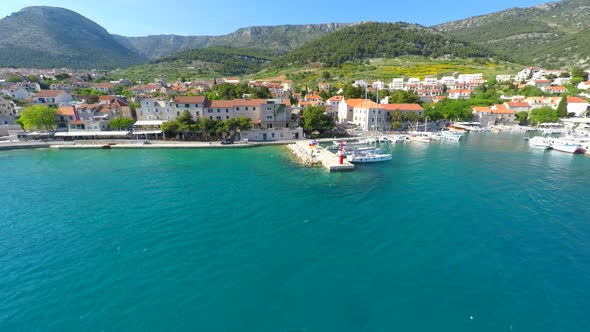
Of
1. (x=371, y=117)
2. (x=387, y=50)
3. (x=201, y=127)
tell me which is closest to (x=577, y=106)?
(x=371, y=117)

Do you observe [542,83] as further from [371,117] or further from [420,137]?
[371,117]

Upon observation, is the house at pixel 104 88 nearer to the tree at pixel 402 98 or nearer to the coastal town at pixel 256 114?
the coastal town at pixel 256 114

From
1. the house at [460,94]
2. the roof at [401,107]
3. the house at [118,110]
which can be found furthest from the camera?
the house at [460,94]

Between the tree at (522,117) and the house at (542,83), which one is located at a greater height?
the house at (542,83)

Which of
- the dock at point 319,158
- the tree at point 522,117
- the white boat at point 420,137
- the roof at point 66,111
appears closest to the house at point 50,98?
the roof at point 66,111

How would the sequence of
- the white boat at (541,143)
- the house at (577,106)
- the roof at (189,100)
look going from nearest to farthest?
the white boat at (541,143), the roof at (189,100), the house at (577,106)

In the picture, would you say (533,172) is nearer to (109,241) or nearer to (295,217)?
(295,217)

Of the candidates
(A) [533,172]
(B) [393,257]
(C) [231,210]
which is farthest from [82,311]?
(A) [533,172]

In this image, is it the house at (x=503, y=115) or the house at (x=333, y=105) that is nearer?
the house at (x=333, y=105)
